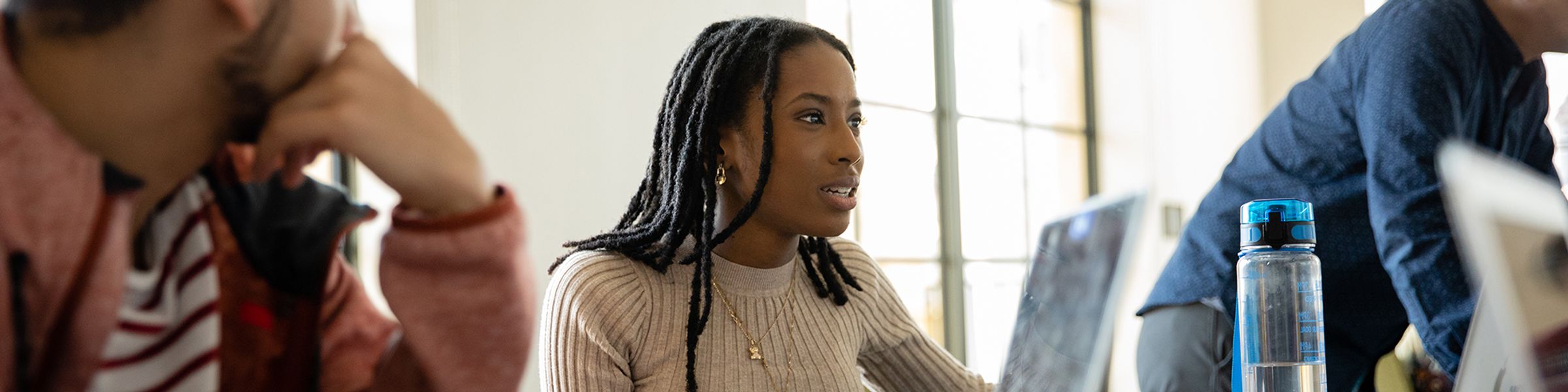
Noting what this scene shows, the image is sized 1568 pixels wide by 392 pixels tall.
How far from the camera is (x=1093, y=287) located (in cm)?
93

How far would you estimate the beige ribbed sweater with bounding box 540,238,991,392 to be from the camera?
1.35 m

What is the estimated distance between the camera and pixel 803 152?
58.3 inches

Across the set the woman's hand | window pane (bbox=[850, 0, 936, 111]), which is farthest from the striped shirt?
window pane (bbox=[850, 0, 936, 111])

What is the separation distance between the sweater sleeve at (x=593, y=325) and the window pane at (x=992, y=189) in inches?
128

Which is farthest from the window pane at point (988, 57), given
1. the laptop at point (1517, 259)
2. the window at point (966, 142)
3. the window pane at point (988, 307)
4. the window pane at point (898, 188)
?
the laptop at point (1517, 259)

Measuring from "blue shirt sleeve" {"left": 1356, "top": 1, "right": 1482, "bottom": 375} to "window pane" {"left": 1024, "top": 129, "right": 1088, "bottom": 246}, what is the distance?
12.1 ft

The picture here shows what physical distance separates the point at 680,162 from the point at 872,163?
2.71 metres

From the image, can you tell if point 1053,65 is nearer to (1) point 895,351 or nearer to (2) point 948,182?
(2) point 948,182

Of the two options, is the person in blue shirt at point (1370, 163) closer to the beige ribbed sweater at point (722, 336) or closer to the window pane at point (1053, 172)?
the beige ribbed sweater at point (722, 336)

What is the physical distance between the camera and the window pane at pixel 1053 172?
5.09 metres

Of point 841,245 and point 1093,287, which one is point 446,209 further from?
point 841,245

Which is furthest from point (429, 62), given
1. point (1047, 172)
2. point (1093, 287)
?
point (1047, 172)

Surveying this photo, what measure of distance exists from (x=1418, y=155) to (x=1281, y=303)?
26cm

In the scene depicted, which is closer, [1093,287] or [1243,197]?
[1093,287]
